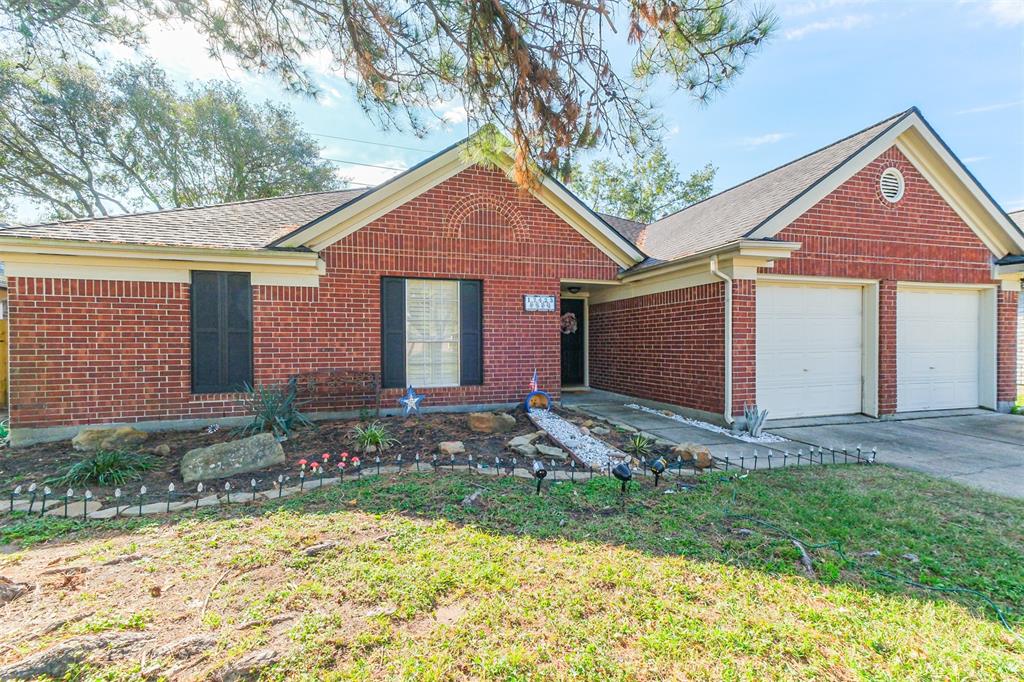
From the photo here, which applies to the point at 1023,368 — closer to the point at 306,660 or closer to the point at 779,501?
the point at 779,501

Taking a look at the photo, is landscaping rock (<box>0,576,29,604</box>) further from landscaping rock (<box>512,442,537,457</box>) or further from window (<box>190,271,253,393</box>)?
window (<box>190,271,253,393</box>)

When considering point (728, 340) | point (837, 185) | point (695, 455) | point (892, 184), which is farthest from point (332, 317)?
point (892, 184)

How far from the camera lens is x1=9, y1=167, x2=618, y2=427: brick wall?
6637 millimetres

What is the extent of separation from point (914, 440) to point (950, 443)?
430 mm

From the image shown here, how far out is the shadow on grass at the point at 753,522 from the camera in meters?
3.25

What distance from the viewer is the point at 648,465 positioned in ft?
17.8

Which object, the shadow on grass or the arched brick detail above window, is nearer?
the shadow on grass

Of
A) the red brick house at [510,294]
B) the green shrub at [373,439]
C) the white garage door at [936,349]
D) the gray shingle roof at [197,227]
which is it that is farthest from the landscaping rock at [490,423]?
the white garage door at [936,349]

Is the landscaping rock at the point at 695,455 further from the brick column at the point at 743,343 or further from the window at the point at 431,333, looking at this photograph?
the window at the point at 431,333

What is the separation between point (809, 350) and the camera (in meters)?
8.46

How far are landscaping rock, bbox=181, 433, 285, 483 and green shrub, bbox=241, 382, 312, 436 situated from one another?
3.66ft

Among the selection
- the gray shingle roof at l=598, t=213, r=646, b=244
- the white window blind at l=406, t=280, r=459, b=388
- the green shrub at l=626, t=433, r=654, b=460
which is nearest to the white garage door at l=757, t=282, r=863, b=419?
the green shrub at l=626, t=433, r=654, b=460

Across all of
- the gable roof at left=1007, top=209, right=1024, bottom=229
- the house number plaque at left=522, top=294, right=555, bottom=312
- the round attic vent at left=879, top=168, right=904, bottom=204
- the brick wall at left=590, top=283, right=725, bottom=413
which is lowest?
the brick wall at left=590, top=283, right=725, bottom=413

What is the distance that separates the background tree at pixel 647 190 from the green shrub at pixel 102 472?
26.9 m
